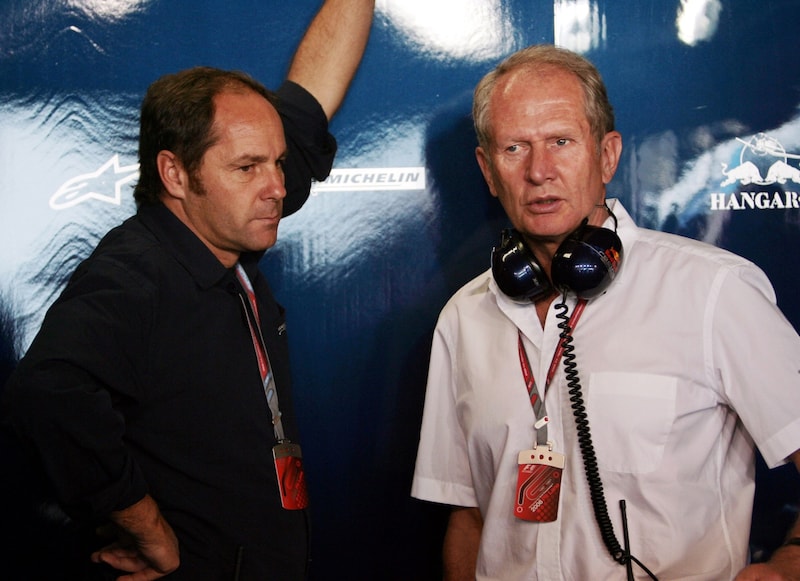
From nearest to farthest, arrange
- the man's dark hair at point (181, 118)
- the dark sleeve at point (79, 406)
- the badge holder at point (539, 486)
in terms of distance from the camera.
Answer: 1. the dark sleeve at point (79, 406)
2. the badge holder at point (539, 486)
3. the man's dark hair at point (181, 118)

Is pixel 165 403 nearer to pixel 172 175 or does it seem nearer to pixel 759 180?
pixel 172 175

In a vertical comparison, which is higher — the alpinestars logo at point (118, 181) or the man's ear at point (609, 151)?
the man's ear at point (609, 151)

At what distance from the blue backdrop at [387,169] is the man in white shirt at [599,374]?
475 millimetres

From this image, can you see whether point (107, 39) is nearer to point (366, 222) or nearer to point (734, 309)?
point (366, 222)

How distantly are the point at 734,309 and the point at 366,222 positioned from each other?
111 cm

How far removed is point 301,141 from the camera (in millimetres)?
2057

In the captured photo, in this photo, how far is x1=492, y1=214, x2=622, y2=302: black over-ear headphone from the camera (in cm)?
162

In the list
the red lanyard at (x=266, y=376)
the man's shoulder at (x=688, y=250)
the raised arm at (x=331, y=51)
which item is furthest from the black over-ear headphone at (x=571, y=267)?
the raised arm at (x=331, y=51)

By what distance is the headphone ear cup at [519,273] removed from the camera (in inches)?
68.6

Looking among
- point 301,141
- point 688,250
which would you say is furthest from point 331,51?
point 688,250

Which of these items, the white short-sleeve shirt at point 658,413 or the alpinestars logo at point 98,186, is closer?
the white short-sleeve shirt at point 658,413

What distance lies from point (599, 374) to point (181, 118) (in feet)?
3.49

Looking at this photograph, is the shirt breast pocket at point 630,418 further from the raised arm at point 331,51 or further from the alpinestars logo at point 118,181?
the raised arm at point 331,51

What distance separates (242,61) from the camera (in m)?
2.31
